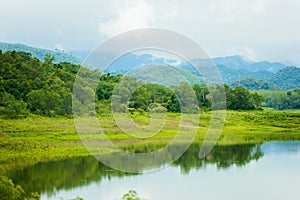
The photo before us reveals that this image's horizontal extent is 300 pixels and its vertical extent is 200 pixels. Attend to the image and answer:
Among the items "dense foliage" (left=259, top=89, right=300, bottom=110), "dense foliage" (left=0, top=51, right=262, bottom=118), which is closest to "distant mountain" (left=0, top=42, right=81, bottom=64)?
"dense foliage" (left=259, top=89, right=300, bottom=110)

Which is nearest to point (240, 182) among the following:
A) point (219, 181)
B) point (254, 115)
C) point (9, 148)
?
point (219, 181)

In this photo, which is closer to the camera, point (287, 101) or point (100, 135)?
point (100, 135)

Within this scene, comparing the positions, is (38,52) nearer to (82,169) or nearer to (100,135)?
(100,135)

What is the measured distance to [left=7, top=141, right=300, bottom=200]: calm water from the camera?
20938mm

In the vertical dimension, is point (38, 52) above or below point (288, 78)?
above

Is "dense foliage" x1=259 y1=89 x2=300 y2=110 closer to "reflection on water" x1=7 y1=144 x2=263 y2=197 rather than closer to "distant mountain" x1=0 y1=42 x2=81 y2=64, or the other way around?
"reflection on water" x1=7 y1=144 x2=263 y2=197

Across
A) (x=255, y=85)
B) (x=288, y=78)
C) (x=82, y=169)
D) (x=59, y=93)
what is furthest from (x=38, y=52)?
(x=82, y=169)

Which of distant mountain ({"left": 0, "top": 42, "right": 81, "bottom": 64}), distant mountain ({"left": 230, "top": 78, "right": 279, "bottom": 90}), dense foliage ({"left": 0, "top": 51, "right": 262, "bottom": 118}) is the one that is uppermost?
distant mountain ({"left": 0, "top": 42, "right": 81, "bottom": 64})

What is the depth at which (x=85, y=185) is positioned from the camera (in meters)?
22.2

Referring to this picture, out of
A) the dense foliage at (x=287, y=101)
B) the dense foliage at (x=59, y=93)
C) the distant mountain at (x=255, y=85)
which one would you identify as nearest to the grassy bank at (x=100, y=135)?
the dense foliage at (x=59, y=93)

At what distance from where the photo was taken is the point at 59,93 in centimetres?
4444

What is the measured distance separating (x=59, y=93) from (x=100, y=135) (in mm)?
11165

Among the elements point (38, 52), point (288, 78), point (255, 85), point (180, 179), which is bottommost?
point (180, 179)

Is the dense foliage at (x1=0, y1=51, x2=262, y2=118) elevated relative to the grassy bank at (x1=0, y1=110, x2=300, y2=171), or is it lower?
elevated
